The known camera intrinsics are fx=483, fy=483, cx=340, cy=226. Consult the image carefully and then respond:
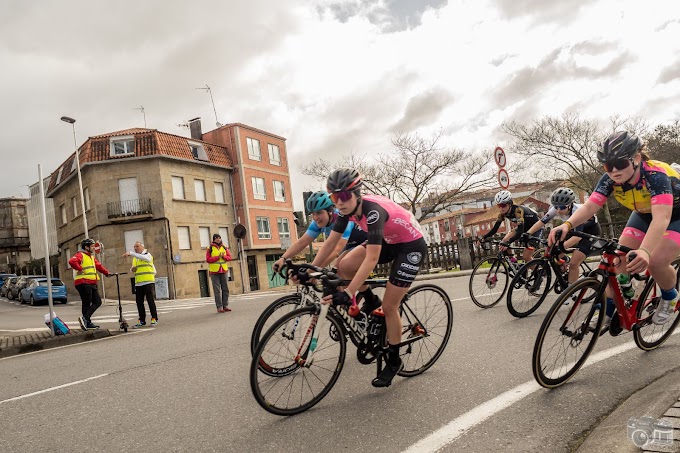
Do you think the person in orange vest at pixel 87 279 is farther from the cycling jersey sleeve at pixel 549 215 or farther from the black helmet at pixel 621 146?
the black helmet at pixel 621 146

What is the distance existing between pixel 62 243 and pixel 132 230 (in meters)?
10.7

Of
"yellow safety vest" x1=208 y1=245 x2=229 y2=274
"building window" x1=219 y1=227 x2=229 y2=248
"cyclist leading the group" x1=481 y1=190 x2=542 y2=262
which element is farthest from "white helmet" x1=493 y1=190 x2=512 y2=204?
"building window" x1=219 y1=227 x2=229 y2=248

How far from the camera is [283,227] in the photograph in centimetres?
4347

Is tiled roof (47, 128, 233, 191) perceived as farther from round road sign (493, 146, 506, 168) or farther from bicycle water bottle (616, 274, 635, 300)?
bicycle water bottle (616, 274, 635, 300)

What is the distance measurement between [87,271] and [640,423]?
10311 mm

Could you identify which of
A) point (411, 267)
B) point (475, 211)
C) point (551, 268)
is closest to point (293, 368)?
point (411, 267)

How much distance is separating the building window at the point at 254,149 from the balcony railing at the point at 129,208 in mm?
10425

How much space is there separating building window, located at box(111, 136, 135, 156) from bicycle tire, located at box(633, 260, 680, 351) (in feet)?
113

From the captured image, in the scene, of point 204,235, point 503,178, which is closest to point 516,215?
point 503,178

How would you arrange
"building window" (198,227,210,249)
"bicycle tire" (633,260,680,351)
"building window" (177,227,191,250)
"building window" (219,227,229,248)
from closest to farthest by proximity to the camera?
1. "bicycle tire" (633,260,680,351)
2. "building window" (177,227,191,250)
3. "building window" (198,227,210,249)
4. "building window" (219,227,229,248)

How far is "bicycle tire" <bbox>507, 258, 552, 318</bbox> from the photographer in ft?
21.5

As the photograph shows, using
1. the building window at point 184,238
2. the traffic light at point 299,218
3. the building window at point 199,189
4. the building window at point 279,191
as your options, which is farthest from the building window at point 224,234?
the traffic light at point 299,218

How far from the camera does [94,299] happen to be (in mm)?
10312

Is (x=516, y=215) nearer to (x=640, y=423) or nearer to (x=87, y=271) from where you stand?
(x=640, y=423)
